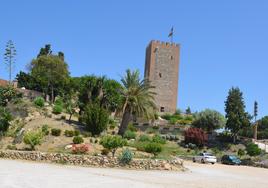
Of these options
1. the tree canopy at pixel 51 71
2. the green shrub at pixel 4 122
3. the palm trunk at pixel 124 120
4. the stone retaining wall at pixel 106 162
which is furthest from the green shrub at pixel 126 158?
the tree canopy at pixel 51 71

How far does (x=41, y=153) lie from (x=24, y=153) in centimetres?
159

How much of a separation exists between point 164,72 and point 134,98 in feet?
130

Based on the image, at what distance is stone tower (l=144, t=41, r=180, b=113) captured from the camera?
8300cm

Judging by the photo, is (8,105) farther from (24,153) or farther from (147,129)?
(24,153)

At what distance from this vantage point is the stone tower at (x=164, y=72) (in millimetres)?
83000

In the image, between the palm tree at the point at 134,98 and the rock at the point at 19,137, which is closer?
the rock at the point at 19,137

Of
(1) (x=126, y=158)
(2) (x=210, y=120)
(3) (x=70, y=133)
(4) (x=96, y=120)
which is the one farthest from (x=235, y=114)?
(1) (x=126, y=158)

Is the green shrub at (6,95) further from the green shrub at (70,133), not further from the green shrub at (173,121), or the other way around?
the green shrub at (173,121)

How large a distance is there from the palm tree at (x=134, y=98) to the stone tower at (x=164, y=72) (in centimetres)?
3639

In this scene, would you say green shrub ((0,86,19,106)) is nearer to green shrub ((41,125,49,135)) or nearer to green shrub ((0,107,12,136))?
green shrub ((0,107,12,136))

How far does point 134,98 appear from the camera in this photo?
1763 inches

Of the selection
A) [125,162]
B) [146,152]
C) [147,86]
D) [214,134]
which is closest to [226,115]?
[214,134]

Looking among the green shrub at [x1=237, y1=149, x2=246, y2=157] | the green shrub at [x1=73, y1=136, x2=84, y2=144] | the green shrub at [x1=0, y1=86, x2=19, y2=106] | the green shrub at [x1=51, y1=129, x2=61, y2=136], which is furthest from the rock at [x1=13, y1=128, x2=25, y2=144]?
the green shrub at [x1=237, y1=149, x2=246, y2=157]

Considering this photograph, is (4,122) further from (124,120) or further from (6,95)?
(6,95)
